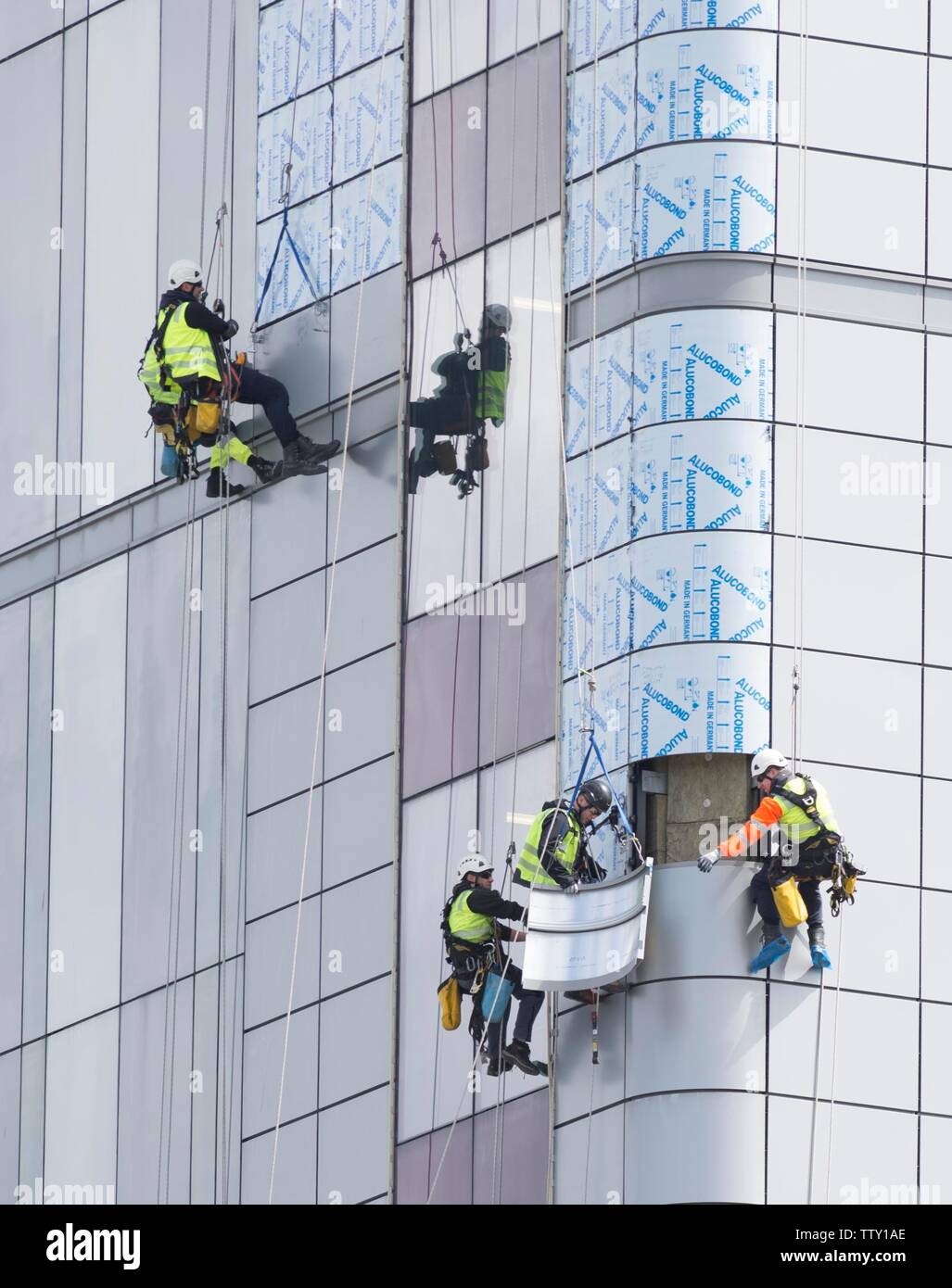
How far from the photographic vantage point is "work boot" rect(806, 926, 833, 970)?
34.0 metres

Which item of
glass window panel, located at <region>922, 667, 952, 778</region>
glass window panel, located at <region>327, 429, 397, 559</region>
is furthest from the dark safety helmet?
glass window panel, located at <region>327, 429, 397, 559</region>

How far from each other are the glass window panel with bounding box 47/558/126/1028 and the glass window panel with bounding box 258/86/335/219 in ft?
12.8

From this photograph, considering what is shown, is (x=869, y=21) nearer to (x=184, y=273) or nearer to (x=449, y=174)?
(x=449, y=174)

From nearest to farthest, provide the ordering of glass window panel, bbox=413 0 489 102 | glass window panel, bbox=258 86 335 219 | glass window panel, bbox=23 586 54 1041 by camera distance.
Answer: glass window panel, bbox=413 0 489 102 < glass window panel, bbox=258 86 335 219 < glass window panel, bbox=23 586 54 1041

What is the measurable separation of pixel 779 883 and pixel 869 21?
731cm

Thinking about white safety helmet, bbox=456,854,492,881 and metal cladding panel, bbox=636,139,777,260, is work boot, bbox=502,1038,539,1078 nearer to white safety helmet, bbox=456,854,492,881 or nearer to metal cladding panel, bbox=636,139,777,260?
white safety helmet, bbox=456,854,492,881

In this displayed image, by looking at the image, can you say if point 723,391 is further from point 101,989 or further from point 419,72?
point 101,989

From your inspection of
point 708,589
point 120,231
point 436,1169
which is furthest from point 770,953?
point 120,231

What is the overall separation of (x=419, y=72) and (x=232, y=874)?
7.25 metres

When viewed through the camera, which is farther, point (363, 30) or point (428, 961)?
point (363, 30)

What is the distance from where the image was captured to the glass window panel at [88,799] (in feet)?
134

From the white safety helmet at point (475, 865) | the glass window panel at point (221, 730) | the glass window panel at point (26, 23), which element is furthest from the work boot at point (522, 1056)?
the glass window panel at point (26, 23)

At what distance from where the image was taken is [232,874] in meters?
39.1

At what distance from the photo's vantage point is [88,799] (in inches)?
1623
